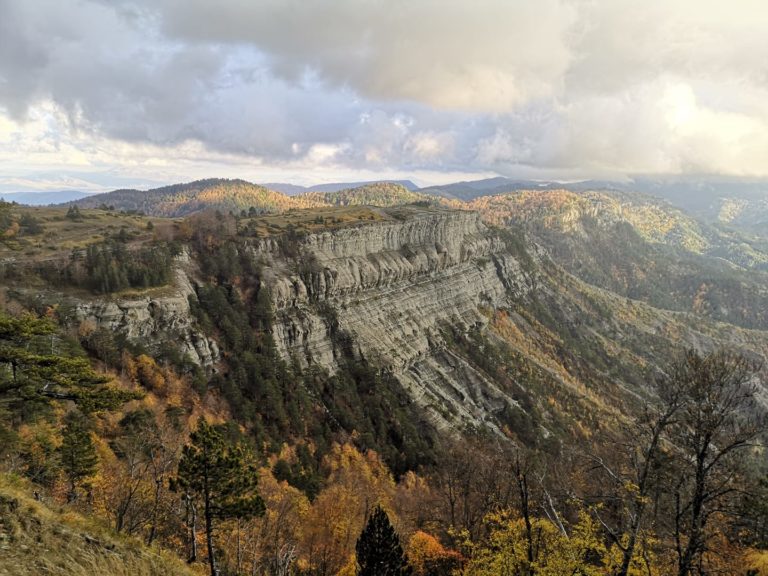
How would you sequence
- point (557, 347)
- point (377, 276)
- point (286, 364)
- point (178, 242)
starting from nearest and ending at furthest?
point (286, 364)
point (178, 242)
point (377, 276)
point (557, 347)

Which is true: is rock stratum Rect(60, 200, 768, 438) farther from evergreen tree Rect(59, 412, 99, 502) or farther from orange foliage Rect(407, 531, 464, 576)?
orange foliage Rect(407, 531, 464, 576)

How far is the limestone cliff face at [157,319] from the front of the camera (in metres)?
64.1

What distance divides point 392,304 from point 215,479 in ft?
319

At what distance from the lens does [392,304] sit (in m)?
122

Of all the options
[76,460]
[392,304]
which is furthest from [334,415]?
[76,460]

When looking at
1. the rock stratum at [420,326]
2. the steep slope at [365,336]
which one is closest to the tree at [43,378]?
the steep slope at [365,336]

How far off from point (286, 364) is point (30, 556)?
70.2 metres

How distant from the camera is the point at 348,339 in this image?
Answer: 330ft

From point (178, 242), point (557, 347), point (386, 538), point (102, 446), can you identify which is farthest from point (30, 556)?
point (557, 347)

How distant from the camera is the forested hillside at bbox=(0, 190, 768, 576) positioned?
1902 centimetres

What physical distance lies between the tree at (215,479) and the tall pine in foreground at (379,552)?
770 cm

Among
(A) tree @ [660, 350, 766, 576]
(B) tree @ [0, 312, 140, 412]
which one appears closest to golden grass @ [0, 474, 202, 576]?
(B) tree @ [0, 312, 140, 412]

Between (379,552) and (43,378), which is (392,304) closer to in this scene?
(379,552)

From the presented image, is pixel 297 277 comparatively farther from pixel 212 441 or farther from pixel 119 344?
pixel 212 441
